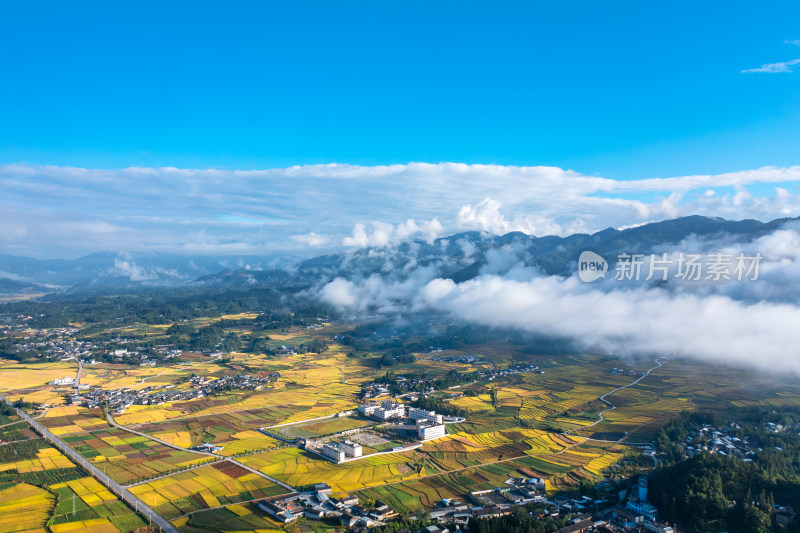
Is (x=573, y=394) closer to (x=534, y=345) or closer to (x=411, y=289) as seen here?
(x=534, y=345)

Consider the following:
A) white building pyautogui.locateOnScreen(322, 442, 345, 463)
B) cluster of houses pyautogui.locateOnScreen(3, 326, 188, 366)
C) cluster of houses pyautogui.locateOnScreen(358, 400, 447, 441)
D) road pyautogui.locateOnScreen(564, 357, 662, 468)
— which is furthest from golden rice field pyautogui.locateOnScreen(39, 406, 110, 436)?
road pyautogui.locateOnScreen(564, 357, 662, 468)

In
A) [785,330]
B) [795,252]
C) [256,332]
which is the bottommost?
[256,332]

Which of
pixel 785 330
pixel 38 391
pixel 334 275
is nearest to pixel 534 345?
pixel 785 330

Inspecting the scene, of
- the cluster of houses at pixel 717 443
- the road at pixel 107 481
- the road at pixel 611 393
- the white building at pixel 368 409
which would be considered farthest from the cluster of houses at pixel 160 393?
the cluster of houses at pixel 717 443

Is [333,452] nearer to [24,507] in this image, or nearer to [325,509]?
[325,509]

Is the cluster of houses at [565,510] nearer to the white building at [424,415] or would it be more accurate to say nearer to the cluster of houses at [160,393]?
the white building at [424,415]

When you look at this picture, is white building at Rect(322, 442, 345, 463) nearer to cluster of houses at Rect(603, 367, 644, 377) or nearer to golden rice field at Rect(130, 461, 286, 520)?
golden rice field at Rect(130, 461, 286, 520)
